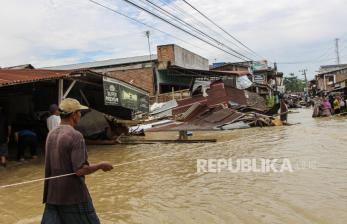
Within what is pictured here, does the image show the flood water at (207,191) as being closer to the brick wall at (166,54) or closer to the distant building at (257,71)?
the brick wall at (166,54)

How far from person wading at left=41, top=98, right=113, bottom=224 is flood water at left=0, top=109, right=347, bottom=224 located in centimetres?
225

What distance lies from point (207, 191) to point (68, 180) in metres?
3.99

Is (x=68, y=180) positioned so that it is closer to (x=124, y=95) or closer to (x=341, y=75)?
(x=124, y=95)

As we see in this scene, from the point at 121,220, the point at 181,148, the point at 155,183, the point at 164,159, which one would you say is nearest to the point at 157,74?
the point at 181,148

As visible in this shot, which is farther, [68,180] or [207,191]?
[207,191]

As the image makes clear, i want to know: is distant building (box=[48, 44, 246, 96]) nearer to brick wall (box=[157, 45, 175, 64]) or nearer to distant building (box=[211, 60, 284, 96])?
brick wall (box=[157, 45, 175, 64])

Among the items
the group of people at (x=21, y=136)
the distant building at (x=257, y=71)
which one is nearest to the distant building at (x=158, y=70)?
the distant building at (x=257, y=71)

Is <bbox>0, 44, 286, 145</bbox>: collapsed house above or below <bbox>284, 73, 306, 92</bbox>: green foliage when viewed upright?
below

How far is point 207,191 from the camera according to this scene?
7.39 metres

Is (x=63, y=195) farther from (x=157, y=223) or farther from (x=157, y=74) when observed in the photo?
(x=157, y=74)

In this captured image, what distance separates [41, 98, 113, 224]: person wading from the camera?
3.72m

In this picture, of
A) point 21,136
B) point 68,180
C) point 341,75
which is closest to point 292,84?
point 341,75

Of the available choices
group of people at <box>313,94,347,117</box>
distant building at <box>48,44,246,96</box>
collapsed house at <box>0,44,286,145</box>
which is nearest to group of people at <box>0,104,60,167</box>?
collapsed house at <box>0,44,286,145</box>

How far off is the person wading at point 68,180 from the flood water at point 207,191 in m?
2.25
